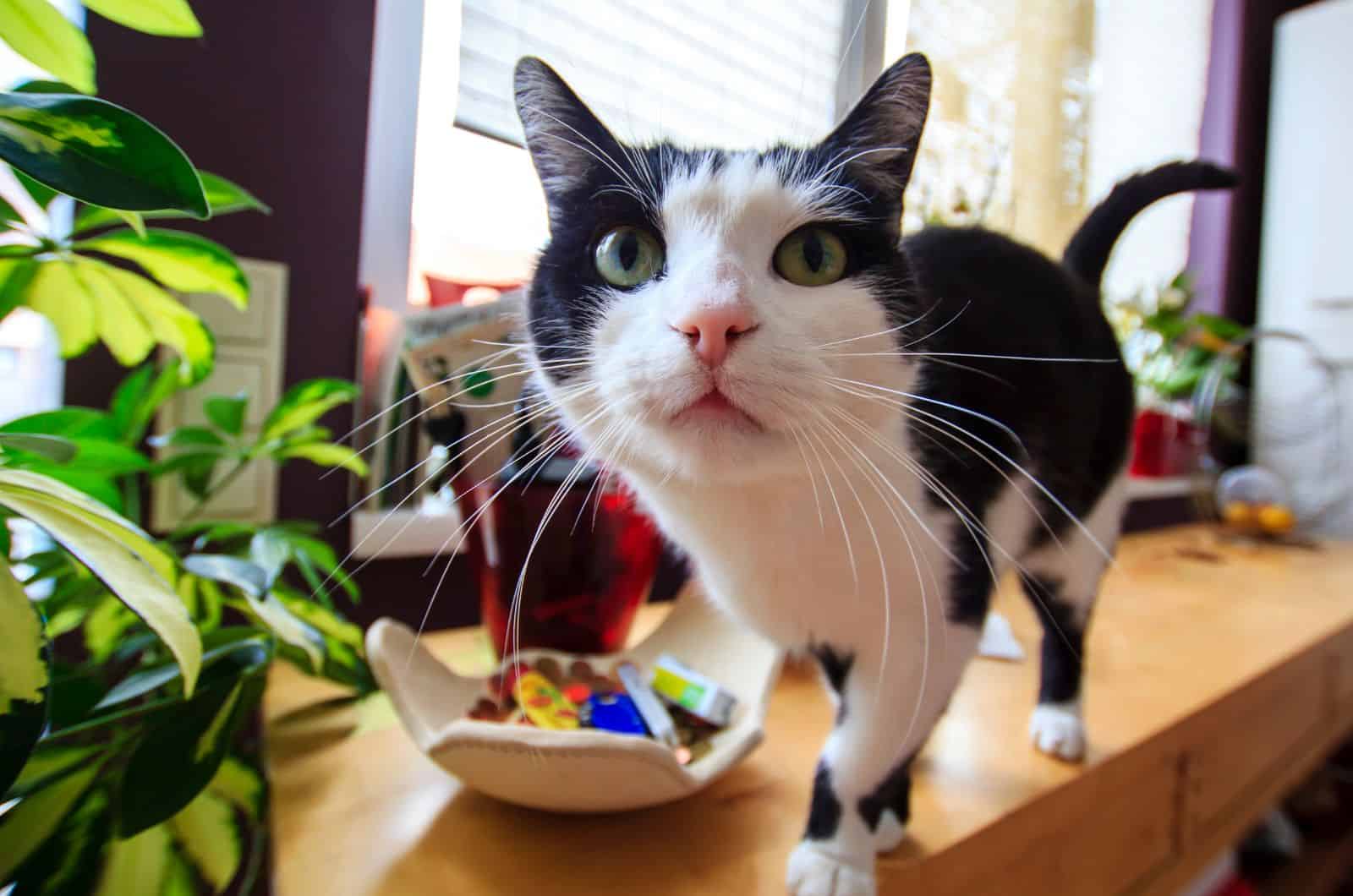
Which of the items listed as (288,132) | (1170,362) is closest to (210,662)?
(288,132)

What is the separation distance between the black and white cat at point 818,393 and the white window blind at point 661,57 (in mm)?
147

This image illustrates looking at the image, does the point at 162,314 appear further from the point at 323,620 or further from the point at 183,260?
the point at 323,620

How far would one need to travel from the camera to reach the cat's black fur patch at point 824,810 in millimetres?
428

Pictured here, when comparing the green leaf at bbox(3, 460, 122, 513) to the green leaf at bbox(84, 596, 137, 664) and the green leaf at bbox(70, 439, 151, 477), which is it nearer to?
the green leaf at bbox(70, 439, 151, 477)

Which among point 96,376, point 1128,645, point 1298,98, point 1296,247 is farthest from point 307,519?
point 1298,98

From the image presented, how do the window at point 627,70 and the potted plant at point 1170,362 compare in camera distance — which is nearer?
the window at point 627,70

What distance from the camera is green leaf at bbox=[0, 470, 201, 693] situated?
228 millimetres

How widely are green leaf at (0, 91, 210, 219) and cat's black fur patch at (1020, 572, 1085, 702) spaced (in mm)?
631

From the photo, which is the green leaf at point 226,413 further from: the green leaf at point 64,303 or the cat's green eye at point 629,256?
the cat's green eye at point 629,256

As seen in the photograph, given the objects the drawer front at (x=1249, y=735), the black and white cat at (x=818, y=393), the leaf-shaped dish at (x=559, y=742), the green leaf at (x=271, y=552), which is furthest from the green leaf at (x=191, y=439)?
the drawer front at (x=1249, y=735)

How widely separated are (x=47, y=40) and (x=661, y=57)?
0.42m

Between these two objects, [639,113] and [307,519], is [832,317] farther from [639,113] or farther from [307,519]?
[307,519]

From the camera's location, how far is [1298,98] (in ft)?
6.84

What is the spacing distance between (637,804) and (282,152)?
741 millimetres
